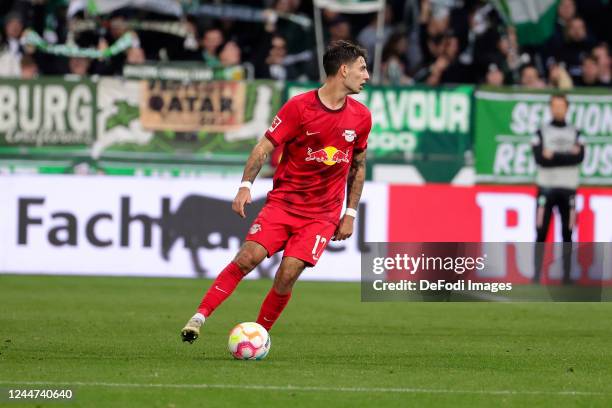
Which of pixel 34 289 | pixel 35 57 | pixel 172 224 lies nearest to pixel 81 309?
pixel 34 289

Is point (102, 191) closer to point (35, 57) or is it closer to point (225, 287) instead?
point (35, 57)

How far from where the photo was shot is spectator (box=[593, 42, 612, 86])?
21516mm

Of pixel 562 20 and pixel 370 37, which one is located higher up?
pixel 562 20

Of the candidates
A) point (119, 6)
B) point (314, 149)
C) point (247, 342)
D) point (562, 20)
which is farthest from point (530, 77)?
point (247, 342)

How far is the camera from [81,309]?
552 inches

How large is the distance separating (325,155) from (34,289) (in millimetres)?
7106

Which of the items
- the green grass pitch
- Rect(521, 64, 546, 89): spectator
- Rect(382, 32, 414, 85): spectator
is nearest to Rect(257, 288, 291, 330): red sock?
the green grass pitch

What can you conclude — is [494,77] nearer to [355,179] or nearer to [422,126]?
[422,126]

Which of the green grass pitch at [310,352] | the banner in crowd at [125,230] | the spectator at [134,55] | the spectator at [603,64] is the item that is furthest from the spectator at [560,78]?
the spectator at [134,55]

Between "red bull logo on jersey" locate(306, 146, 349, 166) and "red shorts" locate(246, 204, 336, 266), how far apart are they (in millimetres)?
429

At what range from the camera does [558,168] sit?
61.4 ft

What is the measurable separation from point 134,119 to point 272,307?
10409 mm

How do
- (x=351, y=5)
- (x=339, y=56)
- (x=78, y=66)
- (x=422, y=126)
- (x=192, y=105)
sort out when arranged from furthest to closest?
1. (x=351, y=5)
2. (x=78, y=66)
3. (x=422, y=126)
4. (x=192, y=105)
5. (x=339, y=56)

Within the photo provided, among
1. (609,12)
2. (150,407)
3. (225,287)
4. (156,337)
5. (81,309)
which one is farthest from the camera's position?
(609,12)
